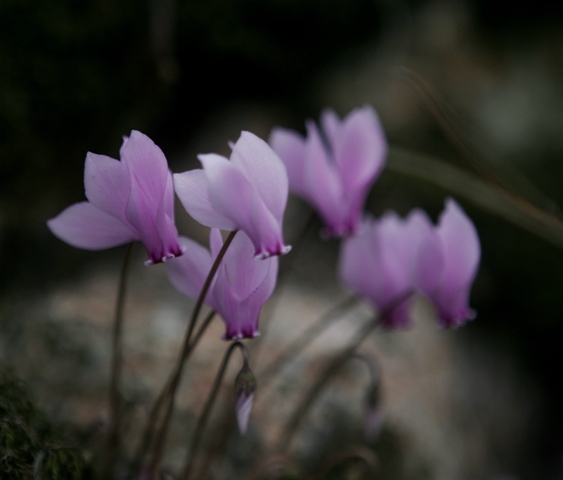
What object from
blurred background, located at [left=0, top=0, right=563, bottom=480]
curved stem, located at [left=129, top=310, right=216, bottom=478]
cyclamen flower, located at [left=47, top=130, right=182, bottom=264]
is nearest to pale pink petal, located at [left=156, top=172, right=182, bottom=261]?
cyclamen flower, located at [left=47, top=130, right=182, bottom=264]

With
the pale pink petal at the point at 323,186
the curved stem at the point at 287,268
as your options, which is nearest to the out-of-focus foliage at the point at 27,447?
the curved stem at the point at 287,268

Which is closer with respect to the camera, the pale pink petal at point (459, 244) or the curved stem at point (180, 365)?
the curved stem at point (180, 365)

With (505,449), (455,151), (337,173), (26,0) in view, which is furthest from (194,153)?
(505,449)

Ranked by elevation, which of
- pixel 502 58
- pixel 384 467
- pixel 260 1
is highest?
pixel 502 58

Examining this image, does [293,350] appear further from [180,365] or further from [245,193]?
[245,193]

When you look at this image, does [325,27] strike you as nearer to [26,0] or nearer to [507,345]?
[26,0]

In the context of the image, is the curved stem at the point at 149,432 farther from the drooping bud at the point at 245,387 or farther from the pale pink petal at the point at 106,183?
the pale pink petal at the point at 106,183

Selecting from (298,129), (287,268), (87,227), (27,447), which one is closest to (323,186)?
(287,268)
